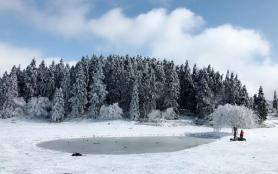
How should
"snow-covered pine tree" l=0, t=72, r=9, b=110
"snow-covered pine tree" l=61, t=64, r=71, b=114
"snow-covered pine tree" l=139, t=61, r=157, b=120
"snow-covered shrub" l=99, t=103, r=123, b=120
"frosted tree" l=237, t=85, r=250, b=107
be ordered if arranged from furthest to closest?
"frosted tree" l=237, t=85, r=250, b=107
"snow-covered pine tree" l=0, t=72, r=9, b=110
"snow-covered pine tree" l=61, t=64, r=71, b=114
"snow-covered pine tree" l=139, t=61, r=157, b=120
"snow-covered shrub" l=99, t=103, r=123, b=120

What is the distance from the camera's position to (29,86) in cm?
10631

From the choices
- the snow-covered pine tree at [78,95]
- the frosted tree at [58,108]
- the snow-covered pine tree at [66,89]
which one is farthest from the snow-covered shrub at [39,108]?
the snow-covered pine tree at [78,95]

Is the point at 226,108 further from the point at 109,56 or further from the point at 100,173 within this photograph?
the point at 109,56

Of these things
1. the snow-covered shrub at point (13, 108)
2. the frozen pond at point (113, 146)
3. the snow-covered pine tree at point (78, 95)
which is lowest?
the frozen pond at point (113, 146)

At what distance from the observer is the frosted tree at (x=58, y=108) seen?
87.7 meters

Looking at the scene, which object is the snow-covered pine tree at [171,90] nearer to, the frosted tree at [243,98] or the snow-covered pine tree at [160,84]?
the snow-covered pine tree at [160,84]

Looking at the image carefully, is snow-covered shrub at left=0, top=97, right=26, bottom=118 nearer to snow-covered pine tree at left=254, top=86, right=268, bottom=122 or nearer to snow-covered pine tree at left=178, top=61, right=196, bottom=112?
snow-covered pine tree at left=178, top=61, right=196, bottom=112

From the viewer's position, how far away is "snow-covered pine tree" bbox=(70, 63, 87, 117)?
9110 cm

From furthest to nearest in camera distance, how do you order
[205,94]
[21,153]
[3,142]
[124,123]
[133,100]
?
1. [205,94]
2. [133,100]
3. [124,123]
4. [3,142]
5. [21,153]

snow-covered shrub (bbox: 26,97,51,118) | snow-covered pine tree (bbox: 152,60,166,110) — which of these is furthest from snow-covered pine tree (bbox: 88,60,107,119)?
snow-covered pine tree (bbox: 152,60,166,110)

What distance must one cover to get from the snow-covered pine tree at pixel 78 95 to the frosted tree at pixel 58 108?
116 inches

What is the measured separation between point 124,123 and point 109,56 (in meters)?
40.5

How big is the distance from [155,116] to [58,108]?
25.1 metres

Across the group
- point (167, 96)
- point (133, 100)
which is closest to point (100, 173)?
point (133, 100)
